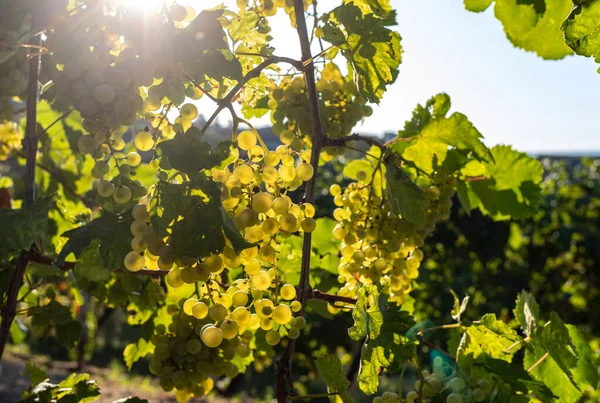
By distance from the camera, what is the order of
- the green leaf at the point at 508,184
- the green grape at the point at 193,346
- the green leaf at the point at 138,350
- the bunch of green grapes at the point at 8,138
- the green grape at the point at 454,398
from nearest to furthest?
the green grape at the point at 454,398 → the green grape at the point at 193,346 → the green leaf at the point at 508,184 → the green leaf at the point at 138,350 → the bunch of green grapes at the point at 8,138

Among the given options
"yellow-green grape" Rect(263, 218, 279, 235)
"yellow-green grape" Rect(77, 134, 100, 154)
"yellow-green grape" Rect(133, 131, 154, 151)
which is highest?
"yellow-green grape" Rect(77, 134, 100, 154)

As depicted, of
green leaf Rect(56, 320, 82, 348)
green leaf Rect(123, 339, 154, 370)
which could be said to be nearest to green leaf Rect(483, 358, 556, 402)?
green leaf Rect(123, 339, 154, 370)

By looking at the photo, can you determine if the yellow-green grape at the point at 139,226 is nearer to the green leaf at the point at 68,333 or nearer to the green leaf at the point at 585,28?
the green leaf at the point at 585,28

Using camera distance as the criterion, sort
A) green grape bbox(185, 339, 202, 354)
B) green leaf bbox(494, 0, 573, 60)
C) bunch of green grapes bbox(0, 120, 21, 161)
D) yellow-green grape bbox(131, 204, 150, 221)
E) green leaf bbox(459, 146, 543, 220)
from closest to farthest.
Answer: yellow-green grape bbox(131, 204, 150, 221)
green leaf bbox(494, 0, 573, 60)
green grape bbox(185, 339, 202, 354)
green leaf bbox(459, 146, 543, 220)
bunch of green grapes bbox(0, 120, 21, 161)

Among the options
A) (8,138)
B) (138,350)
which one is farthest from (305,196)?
(8,138)

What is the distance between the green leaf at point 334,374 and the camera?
38.9 inches

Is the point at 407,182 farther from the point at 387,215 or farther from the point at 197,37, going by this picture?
the point at 197,37

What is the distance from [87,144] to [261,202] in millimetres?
506

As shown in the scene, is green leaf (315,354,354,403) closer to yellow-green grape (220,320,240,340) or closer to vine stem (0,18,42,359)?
yellow-green grape (220,320,240,340)

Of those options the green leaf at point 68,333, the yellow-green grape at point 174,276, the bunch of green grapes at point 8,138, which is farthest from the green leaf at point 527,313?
the bunch of green grapes at point 8,138

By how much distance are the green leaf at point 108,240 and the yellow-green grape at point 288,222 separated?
0.97ft

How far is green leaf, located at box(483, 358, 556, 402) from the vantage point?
1078 millimetres

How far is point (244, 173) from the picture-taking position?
0.85 meters

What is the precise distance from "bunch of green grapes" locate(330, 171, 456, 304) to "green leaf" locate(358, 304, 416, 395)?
207 millimetres
